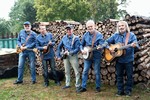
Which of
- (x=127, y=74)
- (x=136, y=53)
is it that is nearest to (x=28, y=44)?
(x=136, y=53)

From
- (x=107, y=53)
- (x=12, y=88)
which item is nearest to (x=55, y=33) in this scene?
(x=12, y=88)

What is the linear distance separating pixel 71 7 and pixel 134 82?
114 ft

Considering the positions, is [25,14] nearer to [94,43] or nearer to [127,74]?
[94,43]

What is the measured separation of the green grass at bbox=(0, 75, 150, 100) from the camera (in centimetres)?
854

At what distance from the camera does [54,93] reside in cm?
920

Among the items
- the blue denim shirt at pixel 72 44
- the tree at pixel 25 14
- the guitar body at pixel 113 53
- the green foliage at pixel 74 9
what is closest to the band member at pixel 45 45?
the blue denim shirt at pixel 72 44

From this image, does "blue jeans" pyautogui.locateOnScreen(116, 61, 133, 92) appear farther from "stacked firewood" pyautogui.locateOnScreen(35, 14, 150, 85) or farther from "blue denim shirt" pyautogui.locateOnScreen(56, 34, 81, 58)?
"blue denim shirt" pyautogui.locateOnScreen(56, 34, 81, 58)

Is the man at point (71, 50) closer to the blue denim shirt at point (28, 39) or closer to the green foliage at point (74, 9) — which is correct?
the blue denim shirt at point (28, 39)

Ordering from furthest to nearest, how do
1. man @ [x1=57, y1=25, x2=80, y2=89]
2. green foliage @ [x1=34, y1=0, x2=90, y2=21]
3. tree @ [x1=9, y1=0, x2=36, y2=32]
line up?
tree @ [x1=9, y1=0, x2=36, y2=32] → green foliage @ [x1=34, y1=0, x2=90, y2=21] → man @ [x1=57, y1=25, x2=80, y2=89]

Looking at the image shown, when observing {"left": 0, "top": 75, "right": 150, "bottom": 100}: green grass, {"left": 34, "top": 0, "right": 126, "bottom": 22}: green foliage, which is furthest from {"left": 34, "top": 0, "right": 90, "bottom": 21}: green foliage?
{"left": 0, "top": 75, "right": 150, "bottom": 100}: green grass

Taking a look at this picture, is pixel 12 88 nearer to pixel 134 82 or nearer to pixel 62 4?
pixel 134 82

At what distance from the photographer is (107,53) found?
28.2 feet

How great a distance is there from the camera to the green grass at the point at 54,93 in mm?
8539

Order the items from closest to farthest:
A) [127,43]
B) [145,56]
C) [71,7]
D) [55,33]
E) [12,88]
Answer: [127,43] < [145,56] < [12,88] < [55,33] < [71,7]
